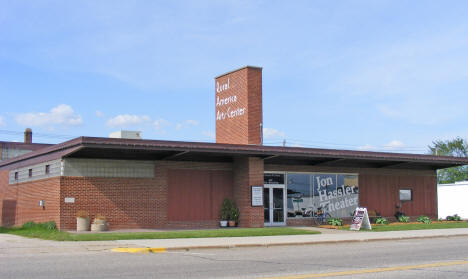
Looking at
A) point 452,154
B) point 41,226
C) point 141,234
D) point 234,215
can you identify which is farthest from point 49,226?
point 452,154

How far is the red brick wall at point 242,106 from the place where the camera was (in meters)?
31.8

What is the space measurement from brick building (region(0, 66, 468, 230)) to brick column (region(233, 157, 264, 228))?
51mm

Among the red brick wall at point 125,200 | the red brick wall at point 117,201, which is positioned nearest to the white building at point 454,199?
the red brick wall at point 125,200

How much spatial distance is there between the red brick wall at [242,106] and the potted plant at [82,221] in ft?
34.2

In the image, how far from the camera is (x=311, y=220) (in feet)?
104

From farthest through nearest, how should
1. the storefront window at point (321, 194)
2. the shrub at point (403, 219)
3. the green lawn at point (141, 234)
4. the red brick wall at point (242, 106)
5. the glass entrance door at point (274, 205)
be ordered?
the shrub at point (403, 219) → the red brick wall at point (242, 106) → the storefront window at point (321, 194) → the glass entrance door at point (274, 205) → the green lawn at point (141, 234)

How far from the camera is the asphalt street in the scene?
11.7 meters

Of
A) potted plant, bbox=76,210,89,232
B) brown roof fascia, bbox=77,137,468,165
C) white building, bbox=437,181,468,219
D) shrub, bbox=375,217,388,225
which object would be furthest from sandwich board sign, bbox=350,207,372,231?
white building, bbox=437,181,468,219

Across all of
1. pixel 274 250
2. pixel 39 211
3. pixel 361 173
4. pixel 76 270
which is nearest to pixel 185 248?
pixel 274 250

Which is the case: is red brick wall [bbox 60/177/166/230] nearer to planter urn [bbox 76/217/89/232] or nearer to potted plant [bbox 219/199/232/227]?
planter urn [bbox 76/217/89/232]

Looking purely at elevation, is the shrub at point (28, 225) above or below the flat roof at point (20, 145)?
below

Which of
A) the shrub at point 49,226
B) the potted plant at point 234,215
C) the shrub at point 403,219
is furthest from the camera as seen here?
the shrub at point 403,219

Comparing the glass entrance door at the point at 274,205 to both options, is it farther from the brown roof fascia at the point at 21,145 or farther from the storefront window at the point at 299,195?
the brown roof fascia at the point at 21,145

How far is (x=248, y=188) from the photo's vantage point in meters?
28.6
